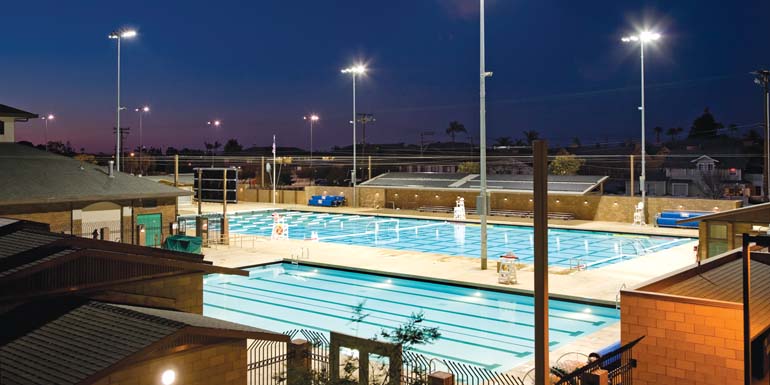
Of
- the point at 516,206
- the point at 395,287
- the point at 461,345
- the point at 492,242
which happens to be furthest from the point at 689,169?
the point at 461,345

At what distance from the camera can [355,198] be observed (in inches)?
2143

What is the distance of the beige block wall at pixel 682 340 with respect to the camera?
1060 cm

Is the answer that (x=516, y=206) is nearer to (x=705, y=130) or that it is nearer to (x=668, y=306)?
(x=668, y=306)

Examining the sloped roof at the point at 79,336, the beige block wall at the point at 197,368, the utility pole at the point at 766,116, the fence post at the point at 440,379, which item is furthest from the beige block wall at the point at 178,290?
the utility pole at the point at 766,116

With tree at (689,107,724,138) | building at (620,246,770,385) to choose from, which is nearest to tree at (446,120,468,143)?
tree at (689,107,724,138)

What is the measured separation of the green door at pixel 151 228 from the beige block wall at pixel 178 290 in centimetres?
1733

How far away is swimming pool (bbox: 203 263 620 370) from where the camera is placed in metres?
16.1

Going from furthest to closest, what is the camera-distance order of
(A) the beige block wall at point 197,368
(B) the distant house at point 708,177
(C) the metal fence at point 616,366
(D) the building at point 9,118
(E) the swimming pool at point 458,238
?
1. (B) the distant house at point 708,177
2. (E) the swimming pool at point 458,238
3. (D) the building at point 9,118
4. (C) the metal fence at point 616,366
5. (A) the beige block wall at point 197,368

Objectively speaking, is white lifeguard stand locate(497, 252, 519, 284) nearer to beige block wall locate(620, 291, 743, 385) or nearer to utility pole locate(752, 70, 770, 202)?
beige block wall locate(620, 291, 743, 385)

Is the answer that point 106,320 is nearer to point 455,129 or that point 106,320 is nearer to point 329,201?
point 329,201

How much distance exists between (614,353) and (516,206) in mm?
36811

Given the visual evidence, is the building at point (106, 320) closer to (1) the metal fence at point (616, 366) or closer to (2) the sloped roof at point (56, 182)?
(1) the metal fence at point (616, 366)

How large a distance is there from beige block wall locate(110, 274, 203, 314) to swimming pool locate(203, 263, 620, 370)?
5470mm

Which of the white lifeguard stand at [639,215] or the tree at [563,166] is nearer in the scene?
the white lifeguard stand at [639,215]
